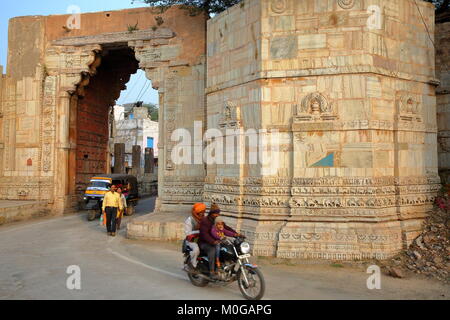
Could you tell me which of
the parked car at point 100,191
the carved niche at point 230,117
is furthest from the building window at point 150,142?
the carved niche at point 230,117

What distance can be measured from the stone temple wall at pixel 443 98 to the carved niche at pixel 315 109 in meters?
3.87

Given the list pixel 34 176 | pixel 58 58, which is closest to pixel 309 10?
pixel 58 58

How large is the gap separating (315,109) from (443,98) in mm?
4248

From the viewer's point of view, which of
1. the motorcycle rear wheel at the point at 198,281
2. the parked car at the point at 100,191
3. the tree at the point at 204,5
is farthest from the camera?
the parked car at the point at 100,191

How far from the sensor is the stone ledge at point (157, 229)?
11500 millimetres

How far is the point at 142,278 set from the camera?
7.36m

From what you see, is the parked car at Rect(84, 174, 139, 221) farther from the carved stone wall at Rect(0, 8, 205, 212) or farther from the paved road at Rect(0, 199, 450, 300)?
the paved road at Rect(0, 199, 450, 300)

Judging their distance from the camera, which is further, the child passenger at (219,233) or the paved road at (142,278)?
the child passenger at (219,233)

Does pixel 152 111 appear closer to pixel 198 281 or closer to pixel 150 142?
pixel 150 142

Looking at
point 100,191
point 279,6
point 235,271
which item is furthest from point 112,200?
point 235,271

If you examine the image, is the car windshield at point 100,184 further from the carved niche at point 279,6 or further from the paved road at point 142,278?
the carved niche at point 279,6

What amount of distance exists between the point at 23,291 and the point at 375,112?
719 centimetres

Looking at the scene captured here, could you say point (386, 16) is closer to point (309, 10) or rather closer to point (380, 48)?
point (380, 48)

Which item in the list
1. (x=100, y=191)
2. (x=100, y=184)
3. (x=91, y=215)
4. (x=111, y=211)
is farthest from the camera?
Answer: (x=100, y=184)
